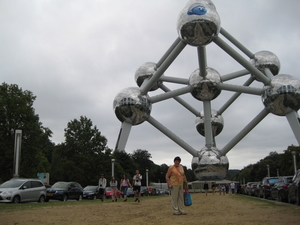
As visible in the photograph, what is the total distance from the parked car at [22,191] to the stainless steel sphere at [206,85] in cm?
908

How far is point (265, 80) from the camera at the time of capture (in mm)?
17156

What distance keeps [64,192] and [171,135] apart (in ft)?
21.4

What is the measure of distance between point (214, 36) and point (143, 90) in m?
4.71

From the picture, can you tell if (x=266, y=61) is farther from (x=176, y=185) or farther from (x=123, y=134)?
(x=176, y=185)

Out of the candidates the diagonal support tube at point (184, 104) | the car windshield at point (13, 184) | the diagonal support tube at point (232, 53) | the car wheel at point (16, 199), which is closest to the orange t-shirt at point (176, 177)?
the diagonal support tube at point (232, 53)

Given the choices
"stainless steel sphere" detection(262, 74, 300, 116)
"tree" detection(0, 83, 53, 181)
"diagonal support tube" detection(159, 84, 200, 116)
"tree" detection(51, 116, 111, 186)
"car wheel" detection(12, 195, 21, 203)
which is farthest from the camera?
"tree" detection(51, 116, 111, 186)

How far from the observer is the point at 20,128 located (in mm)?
31250

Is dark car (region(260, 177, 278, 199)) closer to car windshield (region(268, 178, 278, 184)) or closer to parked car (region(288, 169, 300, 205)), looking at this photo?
car windshield (region(268, 178, 278, 184))

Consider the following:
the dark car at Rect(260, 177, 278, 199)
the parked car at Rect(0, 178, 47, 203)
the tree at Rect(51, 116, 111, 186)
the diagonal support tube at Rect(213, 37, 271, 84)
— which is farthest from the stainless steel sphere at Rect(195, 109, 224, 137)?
the tree at Rect(51, 116, 111, 186)

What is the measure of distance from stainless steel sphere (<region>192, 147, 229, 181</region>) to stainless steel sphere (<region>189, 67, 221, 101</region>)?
9.18 feet

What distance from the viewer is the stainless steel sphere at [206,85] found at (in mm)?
18484

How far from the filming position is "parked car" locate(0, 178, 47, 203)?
1434 cm

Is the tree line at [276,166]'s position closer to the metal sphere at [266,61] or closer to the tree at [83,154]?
the tree at [83,154]

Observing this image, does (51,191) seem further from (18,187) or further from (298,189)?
(298,189)
